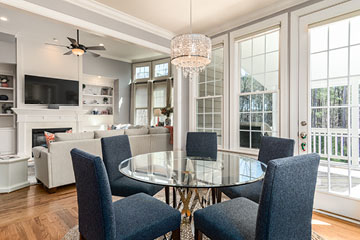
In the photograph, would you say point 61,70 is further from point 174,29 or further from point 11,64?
point 174,29

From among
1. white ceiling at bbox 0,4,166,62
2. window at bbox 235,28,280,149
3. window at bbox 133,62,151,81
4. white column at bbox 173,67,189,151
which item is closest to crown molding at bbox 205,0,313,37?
window at bbox 235,28,280,149

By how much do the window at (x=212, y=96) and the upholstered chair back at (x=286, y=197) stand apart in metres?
2.56

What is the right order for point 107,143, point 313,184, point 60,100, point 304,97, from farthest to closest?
point 60,100 < point 304,97 < point 107,143 < point 313,184

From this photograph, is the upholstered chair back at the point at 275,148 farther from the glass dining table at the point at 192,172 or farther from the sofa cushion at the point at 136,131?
the sofa cushion at the point at 136,131

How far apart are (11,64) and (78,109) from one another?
2052mm

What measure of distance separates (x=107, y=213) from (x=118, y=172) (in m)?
1.15

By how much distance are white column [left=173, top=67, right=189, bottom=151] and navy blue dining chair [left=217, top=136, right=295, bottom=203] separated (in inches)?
78.6

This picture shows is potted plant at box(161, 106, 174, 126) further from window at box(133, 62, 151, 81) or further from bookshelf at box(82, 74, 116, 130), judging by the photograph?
bookshelf at box(82, 74, 116, 130)

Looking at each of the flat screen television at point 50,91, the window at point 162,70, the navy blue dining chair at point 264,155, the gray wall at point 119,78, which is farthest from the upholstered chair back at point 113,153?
the gray wall at point 119,78

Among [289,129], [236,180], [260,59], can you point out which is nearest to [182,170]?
[236,180]

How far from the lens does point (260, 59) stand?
10.5ft

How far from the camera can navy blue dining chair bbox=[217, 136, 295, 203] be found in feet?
6.07

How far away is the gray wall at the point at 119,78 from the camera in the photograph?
7070 millimetres

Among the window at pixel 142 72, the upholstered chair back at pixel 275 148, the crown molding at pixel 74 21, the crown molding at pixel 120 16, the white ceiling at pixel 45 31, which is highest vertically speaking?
the white ceiling at pixel 45 31
